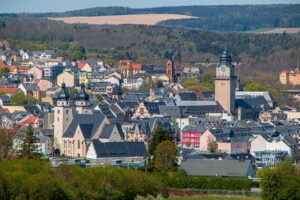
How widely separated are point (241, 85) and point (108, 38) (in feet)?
105

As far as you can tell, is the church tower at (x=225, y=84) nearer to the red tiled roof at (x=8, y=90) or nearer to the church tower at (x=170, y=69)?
the red tiled roof at (x=8, y=90)

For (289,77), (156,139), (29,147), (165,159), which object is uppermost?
(289,77)

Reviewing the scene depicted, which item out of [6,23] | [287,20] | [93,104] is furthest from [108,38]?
[93,104]

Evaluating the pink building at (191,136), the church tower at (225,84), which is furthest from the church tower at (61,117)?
the church tower at (225,84)

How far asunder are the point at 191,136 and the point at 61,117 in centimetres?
580

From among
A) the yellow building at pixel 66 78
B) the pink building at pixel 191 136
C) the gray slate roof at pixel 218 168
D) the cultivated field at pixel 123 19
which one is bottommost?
the gray slate roof at pixel 218 168

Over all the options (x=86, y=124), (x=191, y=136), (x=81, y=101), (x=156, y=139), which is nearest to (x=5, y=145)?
(x=156, y=139)

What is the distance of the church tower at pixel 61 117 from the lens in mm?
59281

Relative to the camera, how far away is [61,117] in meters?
60.1

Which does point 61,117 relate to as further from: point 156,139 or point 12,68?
point 12,68

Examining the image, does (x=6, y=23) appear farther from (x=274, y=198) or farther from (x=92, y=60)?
(x=274, y=198)

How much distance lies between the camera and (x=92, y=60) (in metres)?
94.8

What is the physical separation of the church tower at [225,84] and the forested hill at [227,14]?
212 ft

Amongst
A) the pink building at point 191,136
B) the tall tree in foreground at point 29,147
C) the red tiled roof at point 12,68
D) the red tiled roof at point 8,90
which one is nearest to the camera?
the tall tree in foreground at point 29,147
